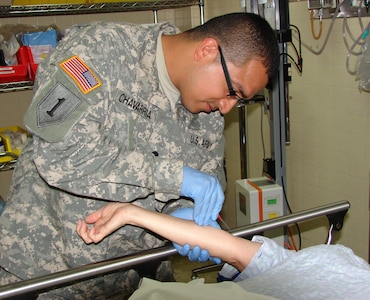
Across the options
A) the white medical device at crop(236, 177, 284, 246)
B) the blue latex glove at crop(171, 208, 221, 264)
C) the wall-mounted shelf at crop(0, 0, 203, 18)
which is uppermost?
the wall-mounted shelf at crop(0, 0, 203, 18)

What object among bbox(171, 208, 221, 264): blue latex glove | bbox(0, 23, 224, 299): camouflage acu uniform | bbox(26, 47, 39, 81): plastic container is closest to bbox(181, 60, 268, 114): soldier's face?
bbox(0, 23, 224, 299): camouflage acu uniform

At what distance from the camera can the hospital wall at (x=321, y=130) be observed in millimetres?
2434

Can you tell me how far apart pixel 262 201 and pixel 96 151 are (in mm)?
1468

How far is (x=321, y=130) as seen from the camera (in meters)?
2.66

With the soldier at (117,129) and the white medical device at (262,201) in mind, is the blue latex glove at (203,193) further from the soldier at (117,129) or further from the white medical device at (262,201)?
the white medical device at (262,201)

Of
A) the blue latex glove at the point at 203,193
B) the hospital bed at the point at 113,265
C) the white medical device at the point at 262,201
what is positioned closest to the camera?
the hospital bed at the point at 113,265

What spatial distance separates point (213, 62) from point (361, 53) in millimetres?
1211

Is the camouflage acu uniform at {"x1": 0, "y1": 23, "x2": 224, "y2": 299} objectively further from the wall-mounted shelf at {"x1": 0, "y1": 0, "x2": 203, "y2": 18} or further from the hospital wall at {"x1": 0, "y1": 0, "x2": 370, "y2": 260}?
the wall-mounted shelf at {"x1": 0, "y1": 0, "x2": 203, "y2": 18}

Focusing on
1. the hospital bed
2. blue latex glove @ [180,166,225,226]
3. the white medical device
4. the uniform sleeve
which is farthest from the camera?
the white medical device

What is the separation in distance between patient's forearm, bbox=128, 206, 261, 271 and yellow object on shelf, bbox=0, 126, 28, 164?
4.75 ft

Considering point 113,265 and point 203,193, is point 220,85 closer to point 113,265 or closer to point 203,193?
point 203,193

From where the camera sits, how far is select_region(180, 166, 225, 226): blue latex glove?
1383mm

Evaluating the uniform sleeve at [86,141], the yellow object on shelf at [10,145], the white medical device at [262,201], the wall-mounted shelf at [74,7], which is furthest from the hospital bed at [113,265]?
the wall-mounted shelf at [74,7]

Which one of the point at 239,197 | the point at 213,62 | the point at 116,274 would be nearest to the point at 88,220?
the point at 116,274
